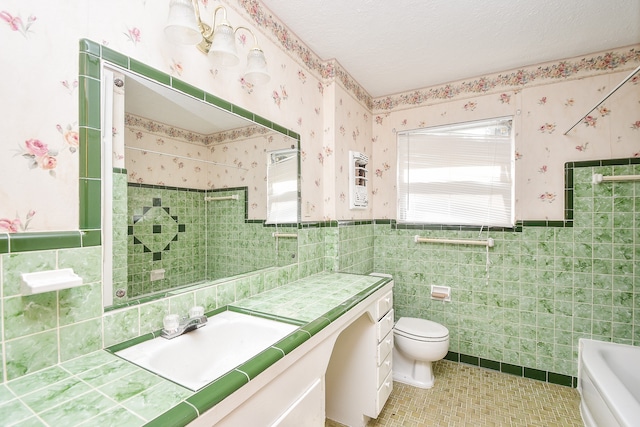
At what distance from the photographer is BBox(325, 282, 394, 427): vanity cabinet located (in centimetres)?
176

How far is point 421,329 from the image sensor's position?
2.26m

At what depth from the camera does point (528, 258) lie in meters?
2.30

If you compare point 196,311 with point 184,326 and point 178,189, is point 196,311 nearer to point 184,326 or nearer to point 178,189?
point 184,326

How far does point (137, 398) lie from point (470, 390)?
2321 mm

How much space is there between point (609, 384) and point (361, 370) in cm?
127

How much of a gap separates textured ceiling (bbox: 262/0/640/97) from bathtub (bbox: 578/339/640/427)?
2057 millimetres

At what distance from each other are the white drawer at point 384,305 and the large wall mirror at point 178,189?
26.9 inches

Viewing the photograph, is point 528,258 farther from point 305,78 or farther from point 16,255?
point 16,255

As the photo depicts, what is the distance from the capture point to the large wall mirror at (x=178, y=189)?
101cm

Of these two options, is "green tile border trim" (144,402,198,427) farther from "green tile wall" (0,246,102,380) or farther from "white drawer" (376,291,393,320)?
"white drawer" (376,291,393,320)

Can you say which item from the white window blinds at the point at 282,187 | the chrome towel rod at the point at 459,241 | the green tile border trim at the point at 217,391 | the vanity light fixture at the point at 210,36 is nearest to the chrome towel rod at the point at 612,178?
the chrome towel rod at the point at 459,241

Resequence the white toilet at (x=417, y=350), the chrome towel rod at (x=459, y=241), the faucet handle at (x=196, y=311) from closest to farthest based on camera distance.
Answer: the faucet handle at (x=196, y=311)
the white toilet at (x=417, y=350)
the chrome towel rod at (x=459, y=241)

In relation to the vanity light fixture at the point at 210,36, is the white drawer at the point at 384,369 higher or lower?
lower

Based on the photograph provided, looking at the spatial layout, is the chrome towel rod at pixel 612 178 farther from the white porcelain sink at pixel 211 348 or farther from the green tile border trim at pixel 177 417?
the green tile border trim at pixel 177 417
